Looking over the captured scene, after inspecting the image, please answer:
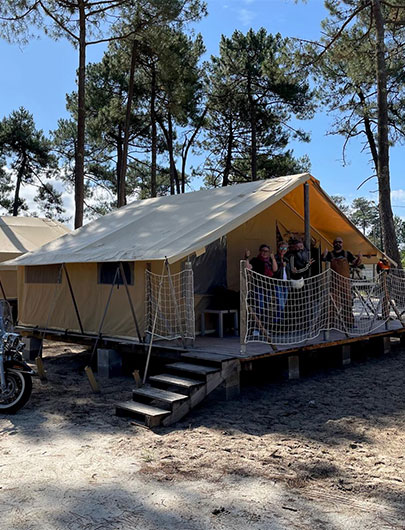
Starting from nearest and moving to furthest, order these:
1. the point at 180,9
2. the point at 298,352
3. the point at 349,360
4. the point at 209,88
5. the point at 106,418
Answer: the point at 106,418
the point at 298,352
the point at 349,360
the point at 180,9
the point at 209,88

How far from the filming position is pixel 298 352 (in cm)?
595

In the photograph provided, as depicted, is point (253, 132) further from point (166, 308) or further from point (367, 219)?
point (367, 219)

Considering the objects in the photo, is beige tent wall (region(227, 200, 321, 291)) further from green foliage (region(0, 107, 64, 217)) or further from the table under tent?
green foliage (region(0, 107, 64, 217))

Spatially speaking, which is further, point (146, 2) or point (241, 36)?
point (241, 36)

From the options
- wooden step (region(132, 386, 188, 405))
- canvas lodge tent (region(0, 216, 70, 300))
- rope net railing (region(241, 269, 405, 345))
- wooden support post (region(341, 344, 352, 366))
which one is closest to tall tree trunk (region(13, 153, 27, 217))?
canvas lodge tent (region(0, 216, 70, 300))

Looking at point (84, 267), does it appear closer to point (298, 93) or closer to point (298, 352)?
point (298, 352)

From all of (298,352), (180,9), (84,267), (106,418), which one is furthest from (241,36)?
(106,418)

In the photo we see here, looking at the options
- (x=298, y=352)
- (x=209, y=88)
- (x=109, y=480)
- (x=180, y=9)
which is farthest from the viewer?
(x=209, y=88)

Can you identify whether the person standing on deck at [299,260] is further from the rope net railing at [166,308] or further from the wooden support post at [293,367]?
the rope net railing at [166,308]

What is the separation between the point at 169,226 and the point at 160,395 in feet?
9.24

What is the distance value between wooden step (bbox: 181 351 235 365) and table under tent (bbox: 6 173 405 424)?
6 centimetres

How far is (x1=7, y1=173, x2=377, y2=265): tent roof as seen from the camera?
5.81 metres

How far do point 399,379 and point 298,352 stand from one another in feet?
4.53

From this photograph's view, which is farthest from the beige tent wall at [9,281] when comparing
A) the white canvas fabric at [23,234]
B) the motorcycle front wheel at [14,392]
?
the motorcycle front wheel at [14,392]
